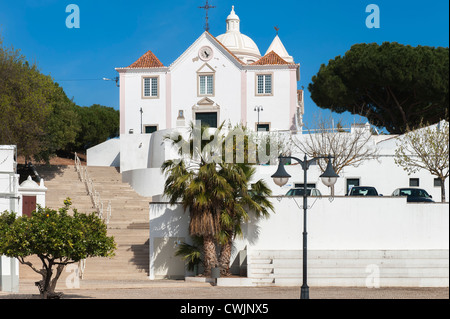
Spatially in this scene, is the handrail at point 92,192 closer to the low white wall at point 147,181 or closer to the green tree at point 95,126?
the low white wall at point 147,181

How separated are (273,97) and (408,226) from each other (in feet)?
78.9

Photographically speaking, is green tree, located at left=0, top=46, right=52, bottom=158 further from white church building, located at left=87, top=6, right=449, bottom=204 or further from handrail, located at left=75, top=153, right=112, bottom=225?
white church building, located at left=87, top=6, right=449, bottom=204

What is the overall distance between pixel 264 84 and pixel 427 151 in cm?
1690

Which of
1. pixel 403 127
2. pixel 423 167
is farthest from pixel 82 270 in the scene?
pixel 403 127

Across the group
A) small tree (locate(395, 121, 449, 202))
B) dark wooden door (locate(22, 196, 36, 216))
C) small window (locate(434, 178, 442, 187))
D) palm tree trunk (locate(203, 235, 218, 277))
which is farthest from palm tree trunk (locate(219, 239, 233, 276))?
small window (locate(434, 178, 442, 187))

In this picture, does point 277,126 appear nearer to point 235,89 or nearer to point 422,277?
point 235,89

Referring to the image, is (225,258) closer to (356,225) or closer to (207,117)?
(356,225)

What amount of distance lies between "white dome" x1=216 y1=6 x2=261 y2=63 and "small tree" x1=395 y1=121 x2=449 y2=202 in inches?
900

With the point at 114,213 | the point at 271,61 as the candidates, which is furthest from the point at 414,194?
the point at 271,61

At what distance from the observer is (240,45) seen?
64.0m

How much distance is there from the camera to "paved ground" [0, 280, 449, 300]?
80.1 ft

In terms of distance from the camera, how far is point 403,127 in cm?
5528

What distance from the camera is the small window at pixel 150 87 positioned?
181 ft
